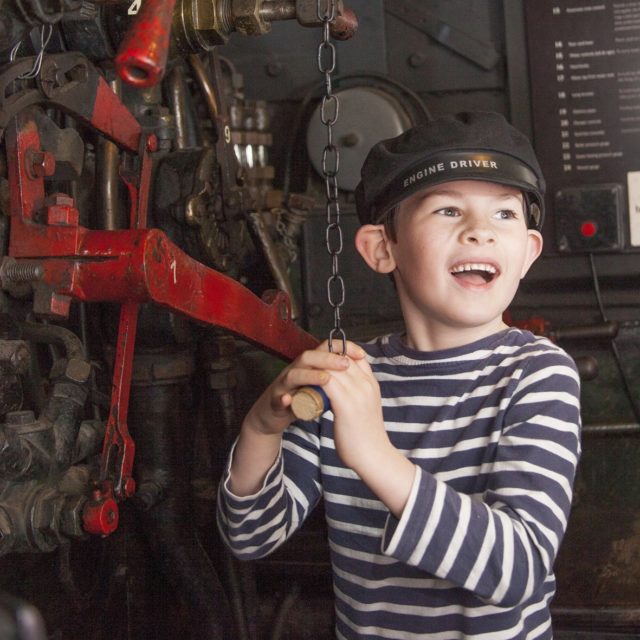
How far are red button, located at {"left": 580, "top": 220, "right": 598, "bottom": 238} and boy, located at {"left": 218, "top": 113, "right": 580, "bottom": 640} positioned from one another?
878mm

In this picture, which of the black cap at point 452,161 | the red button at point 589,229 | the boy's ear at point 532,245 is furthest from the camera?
the red button at point 589,229

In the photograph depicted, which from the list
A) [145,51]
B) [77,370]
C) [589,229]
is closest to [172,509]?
[77,370]

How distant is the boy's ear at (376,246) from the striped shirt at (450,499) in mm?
101

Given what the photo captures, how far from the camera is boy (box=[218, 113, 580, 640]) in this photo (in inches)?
34.9

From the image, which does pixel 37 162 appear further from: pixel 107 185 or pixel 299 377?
pixel 299 377

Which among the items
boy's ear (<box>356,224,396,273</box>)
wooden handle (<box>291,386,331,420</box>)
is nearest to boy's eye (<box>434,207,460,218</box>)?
boy's ear (<box>356,224,396,273</box>)

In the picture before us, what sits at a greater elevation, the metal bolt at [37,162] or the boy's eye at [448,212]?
the metal bolt at [37,162]

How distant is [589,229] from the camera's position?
77.8 inches

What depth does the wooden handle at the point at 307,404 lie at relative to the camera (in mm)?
833

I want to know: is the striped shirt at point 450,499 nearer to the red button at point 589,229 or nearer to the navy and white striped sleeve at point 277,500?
the navy and white striped sleeve at point 277,500

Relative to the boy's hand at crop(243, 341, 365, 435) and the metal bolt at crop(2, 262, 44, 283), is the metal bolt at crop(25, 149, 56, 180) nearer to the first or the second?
the metal bolt at crop(2, 262, 44, 283)

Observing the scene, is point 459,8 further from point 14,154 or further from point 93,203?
point 14,154

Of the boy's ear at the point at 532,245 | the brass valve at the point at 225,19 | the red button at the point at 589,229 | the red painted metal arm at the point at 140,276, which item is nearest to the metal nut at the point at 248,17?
the brass valve at the point at 225,19

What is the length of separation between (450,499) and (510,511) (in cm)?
8
